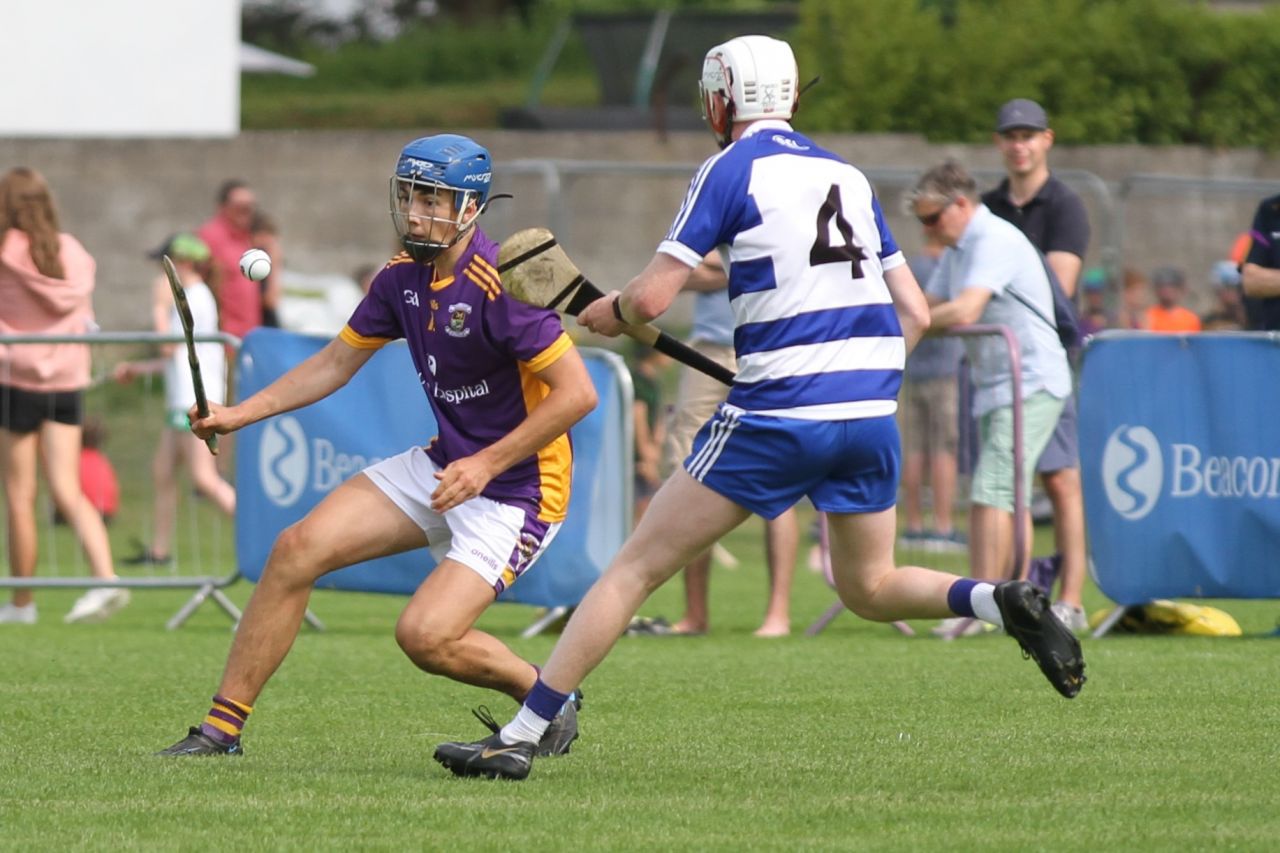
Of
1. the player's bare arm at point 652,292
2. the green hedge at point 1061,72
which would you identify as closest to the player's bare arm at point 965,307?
the player's bare arm at point 652,292

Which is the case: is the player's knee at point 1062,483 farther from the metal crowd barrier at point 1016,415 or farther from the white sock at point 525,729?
the white sock at point 525,729

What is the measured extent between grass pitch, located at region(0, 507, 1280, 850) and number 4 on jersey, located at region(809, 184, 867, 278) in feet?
4.42

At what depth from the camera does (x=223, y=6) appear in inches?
930

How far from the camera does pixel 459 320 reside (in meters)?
6.29

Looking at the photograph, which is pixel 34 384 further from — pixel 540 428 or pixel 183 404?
pixel 540 428

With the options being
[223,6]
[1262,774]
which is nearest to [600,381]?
[1262,774]

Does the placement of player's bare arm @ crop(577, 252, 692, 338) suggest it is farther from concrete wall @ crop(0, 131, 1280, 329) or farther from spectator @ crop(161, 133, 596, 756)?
concrete wall @ crop(0, 131, 1280, 329)

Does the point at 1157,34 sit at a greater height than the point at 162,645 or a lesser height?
greater

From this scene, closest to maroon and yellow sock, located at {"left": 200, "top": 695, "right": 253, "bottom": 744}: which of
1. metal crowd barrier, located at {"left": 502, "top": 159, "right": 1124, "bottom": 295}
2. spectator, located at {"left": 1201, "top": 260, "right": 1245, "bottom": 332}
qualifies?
metal crowd barrier, located at {"left": 502, "top": 159, "right": 1124, "bottom": 295}

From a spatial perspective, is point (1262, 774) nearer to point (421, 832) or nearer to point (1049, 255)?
point (421, 832)

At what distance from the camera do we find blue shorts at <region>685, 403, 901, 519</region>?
5.80 metres

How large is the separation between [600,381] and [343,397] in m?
1.20

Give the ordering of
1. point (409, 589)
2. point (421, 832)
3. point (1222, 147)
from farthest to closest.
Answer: point (1222, 147) → point (409, 589) → point (421, 832)

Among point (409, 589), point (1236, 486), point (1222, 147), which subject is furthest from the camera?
point (1222, 147)
